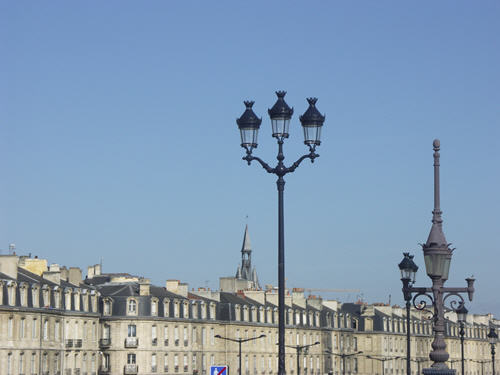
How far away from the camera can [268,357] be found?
128 metres

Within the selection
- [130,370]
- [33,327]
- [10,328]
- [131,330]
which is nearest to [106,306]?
[131,330]

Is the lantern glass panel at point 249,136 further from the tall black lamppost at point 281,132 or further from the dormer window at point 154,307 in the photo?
the dormer window at point 154,307

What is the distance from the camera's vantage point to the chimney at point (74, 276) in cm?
10094

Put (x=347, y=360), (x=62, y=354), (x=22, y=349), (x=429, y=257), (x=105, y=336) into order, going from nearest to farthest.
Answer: (x=429, y=257) → (x=22, y=349) → (x=62, y=354) → (x=105, y=336) → (x=347, y=360)

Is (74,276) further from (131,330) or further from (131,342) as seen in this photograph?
(131,342)

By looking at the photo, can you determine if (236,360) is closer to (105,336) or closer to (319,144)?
(105,336)

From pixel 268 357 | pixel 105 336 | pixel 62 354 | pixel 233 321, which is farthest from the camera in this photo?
pixel 268 357

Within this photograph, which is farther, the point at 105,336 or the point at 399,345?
the point at 399,345

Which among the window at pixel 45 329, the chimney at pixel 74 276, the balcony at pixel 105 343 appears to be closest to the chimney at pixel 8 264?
the window at pixel 45 329

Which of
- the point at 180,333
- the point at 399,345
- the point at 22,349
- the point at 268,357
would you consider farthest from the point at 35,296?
the point at 399,345

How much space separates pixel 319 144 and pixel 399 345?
5287 inches

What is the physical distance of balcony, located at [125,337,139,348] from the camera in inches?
4186

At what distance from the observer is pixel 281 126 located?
28984 mm

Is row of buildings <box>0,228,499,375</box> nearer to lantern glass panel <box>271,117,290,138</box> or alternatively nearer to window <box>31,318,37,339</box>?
window <box>31,318,37,339</box>
